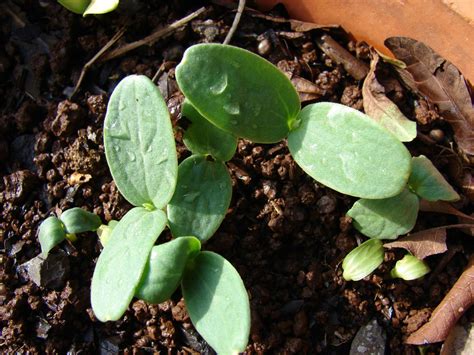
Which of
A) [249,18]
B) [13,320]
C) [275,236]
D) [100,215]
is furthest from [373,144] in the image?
[13,320]

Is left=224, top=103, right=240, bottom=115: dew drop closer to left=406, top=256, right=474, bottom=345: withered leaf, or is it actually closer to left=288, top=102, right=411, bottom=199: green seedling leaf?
left=288, top=102, right=411, bottom=199: green seedling leaf

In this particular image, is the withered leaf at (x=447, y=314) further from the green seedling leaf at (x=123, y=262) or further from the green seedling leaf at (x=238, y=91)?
the green seedling leaf at (x=123, y=262)

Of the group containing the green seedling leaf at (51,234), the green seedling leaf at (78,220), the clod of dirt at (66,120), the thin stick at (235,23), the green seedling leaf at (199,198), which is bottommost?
the green seedling leaf at (51,234)

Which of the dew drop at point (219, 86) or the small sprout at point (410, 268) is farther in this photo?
the small sprout at point (410, 268)

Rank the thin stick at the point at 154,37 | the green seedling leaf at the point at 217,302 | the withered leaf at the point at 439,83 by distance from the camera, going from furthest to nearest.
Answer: the thin stick at the point at 154,37 < the withered leaf at the point at 439,83 < the green seedling leaf at the point at 217,302

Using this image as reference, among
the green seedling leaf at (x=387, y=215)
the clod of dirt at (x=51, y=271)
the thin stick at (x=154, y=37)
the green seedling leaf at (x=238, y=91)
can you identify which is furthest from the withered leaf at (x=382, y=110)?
the clod of dirt at (x=51, y=271)

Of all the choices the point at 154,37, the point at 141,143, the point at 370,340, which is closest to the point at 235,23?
the point at 154,37

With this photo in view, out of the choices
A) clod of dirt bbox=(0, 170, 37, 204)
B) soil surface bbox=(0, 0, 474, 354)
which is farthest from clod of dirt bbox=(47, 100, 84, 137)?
clod of dirt bbox=(0, 170, 37, 204)
